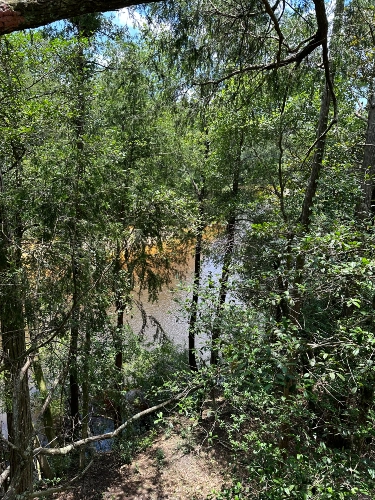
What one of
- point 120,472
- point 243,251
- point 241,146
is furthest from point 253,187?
point 120,472

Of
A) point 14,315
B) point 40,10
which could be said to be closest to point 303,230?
point 40,10

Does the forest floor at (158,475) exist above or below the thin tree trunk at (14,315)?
below

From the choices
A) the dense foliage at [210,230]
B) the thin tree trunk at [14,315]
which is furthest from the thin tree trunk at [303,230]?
the thin tree trunk at [14,315]

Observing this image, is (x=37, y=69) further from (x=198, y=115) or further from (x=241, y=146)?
(x=241, y=146)

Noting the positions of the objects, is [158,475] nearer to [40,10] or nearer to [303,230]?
[303,230]

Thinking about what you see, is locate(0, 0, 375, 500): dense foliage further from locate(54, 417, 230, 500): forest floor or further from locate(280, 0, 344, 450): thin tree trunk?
locate(54, 417, 230, 500): forest floor

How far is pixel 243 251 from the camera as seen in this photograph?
20.7 feet

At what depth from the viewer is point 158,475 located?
20.2ft

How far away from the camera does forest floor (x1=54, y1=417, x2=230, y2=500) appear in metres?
5.68

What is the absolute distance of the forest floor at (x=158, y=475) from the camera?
18.6 ft

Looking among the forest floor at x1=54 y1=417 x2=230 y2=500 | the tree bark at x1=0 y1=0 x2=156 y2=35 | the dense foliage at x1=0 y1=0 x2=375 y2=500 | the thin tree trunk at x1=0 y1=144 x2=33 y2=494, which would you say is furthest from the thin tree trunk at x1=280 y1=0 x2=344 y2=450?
the forest floor at x1=54 y1=417 x2=230 y2=500

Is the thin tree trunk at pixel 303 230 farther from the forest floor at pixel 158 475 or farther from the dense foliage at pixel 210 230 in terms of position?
the forest floor at pixel 158 475

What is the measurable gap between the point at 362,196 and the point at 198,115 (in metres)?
2.01

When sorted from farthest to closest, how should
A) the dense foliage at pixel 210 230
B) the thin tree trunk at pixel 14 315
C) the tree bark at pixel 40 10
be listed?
the thin tree trunk at pixel 14 315, the dense foliage at pixel 210 230, the tree bark at pixel 40 10
